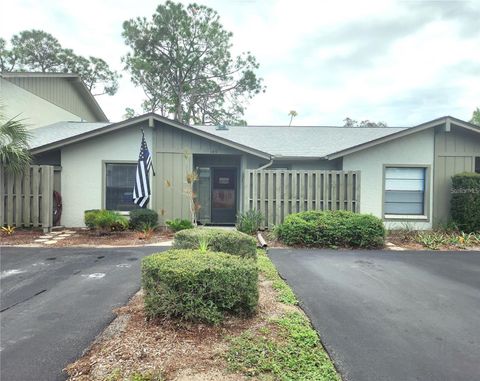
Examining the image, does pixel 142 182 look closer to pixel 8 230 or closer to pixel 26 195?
pixel 26 195

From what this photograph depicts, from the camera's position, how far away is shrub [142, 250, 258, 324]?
321 cm

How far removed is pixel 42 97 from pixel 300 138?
→ 12233 mm

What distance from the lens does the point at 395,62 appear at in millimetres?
13047

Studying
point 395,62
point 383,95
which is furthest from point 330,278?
point 383,95

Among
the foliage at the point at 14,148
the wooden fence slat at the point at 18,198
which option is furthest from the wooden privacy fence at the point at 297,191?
the wooden fence slat at the point at 18,198

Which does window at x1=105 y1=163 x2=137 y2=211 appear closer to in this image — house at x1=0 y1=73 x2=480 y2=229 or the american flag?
house at x1=0 y1=73 x2=480 y2=229

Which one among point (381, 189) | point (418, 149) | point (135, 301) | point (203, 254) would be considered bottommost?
point (135, 301)

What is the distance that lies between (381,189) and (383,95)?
1192 centimetres

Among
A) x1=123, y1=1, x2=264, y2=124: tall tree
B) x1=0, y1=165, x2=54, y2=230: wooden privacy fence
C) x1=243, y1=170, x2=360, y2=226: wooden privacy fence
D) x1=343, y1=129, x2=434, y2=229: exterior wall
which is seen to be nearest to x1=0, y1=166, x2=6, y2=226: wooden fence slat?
x1=0, y1=165, x2=54, y2=230: wooden privacy fence

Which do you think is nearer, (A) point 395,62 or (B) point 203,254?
(B) point 203,254

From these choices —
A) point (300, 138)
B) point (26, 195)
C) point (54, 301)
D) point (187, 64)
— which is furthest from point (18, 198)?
point (187, 64)

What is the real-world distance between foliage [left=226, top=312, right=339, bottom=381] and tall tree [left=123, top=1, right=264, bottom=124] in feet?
86.8

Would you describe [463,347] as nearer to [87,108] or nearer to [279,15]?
[279,15]

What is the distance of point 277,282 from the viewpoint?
16.2ft
